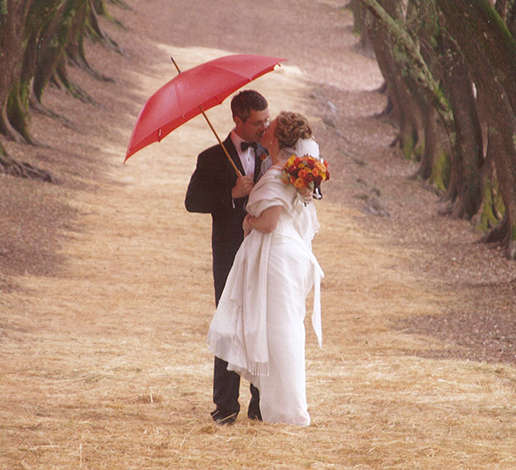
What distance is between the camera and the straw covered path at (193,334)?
561cm

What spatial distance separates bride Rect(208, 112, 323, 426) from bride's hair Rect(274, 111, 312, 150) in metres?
0.03

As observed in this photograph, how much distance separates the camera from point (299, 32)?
43.6 m

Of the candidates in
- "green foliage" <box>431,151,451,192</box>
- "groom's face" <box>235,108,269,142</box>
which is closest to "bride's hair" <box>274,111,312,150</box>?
"groom's face" <box>235,108,269,142</box>

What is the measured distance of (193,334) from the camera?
32.2ft

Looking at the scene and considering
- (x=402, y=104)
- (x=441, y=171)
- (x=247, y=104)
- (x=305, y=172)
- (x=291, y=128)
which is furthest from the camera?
(x=402, y=104)

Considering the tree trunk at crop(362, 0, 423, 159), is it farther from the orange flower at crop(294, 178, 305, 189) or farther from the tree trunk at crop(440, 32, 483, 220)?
the orange flower at crop(294, 178, 305, 189)

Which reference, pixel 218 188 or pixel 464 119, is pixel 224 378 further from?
pixel 464 119

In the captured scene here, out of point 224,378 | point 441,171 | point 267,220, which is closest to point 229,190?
point 267,220

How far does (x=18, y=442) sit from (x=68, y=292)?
5806 millimetres

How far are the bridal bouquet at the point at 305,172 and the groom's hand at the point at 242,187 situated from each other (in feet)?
0.93

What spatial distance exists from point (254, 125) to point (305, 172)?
0.49 meters

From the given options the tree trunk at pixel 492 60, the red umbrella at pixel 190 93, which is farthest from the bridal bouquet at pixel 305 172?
the tree trunk at pixel 492 60

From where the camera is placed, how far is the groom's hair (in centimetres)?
562

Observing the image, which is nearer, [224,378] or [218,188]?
[218,188]
